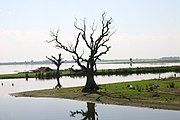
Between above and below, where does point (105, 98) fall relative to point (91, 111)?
above

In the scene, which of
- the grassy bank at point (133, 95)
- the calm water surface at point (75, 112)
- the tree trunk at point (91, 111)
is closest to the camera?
the calm water surface at point (75, 112)

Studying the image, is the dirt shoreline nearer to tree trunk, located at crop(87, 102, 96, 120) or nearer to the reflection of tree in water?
tree trunk, located at crop(87, 102, 96, 120)

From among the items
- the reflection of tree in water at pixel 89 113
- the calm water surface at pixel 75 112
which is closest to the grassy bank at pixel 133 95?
the calm water surface at pixel 75 112

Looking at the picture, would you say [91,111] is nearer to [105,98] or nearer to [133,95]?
[105,98]

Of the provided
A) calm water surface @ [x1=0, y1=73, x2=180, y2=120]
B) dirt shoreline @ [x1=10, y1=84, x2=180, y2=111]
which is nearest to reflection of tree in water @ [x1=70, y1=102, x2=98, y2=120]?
A: calm water surface @ [x1=0, y1=73, x2=180, y2=120]

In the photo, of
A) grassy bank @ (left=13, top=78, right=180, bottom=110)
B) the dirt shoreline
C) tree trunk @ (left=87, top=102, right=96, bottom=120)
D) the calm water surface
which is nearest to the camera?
the calm water surface

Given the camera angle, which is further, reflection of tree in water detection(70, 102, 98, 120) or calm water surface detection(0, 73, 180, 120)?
reflection of tree in water detection(70, 102, 98, 120)

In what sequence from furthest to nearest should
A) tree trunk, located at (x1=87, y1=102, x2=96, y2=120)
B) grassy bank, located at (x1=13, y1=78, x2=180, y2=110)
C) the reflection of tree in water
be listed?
1. grassy bank, located at (x1=13, y1=78, x2=180, y2=110)
2. tree trunk, located at (x1=87, y1=102, x2=96, y2=120)
3. the reflection of tree in water

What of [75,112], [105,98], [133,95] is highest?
[133,95]

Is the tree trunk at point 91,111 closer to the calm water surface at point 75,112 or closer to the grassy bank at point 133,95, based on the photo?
the calm water surface at point 75,112

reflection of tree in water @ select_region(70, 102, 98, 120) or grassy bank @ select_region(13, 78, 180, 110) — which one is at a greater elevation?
grassy bank @ select_region(13, 78, 180, 110)

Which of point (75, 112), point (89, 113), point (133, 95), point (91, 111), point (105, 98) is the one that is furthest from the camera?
point (105, 98)

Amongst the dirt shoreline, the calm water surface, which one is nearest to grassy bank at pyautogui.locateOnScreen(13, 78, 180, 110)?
the dirt shoreline

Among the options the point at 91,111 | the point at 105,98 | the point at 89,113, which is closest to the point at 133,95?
the point at 105,98
